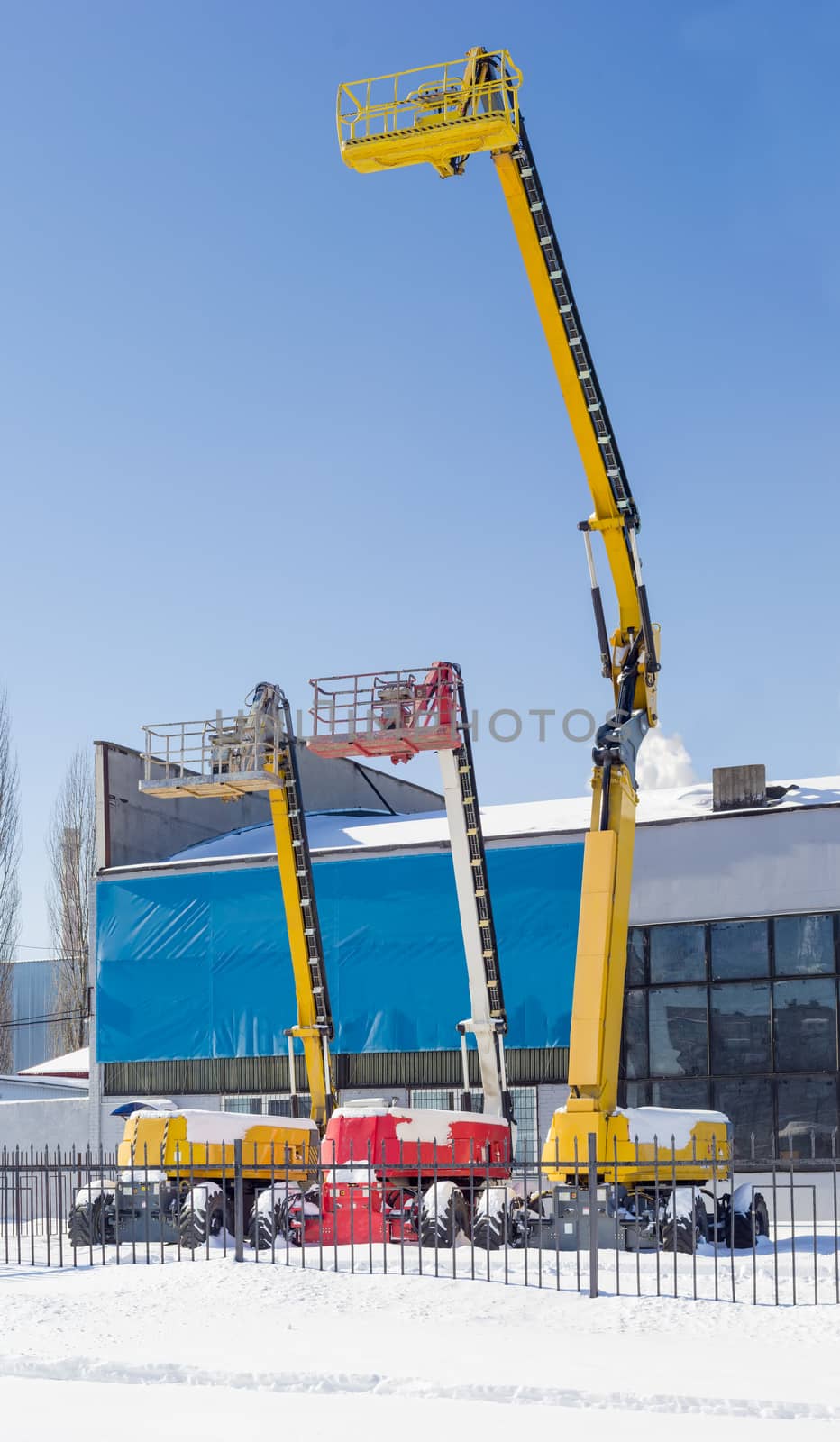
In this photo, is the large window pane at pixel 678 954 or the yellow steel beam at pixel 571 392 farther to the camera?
the large window pane at pixel 678 954

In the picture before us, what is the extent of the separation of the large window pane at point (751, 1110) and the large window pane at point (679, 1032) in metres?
0.80

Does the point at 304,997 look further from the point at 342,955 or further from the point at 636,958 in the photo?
the point at 636,958

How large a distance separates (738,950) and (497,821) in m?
8.56

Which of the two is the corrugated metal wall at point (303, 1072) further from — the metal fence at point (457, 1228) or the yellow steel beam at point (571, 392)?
the yellow steel beam at point (571, 392)

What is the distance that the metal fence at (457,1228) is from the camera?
19.1 m

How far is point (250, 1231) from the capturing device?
23156mm

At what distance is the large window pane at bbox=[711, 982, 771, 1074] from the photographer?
34.6 metres

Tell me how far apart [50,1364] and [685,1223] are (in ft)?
36.6

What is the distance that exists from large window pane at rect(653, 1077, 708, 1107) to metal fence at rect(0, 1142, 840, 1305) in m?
8.52

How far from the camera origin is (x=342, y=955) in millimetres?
39344

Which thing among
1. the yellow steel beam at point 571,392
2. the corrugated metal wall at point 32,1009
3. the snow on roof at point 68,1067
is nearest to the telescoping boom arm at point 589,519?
the yellow steel beam at point 571,392

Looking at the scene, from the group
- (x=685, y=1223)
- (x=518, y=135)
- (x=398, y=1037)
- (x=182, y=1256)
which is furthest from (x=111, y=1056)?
(x=518, y=135)

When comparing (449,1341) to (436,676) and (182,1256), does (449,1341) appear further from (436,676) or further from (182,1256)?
(436,676)

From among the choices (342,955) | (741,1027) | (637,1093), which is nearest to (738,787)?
(741,1027)
